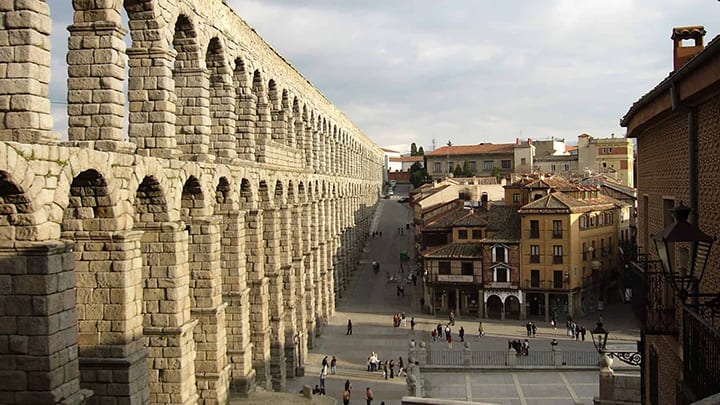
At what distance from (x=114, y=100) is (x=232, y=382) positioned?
44.1ft

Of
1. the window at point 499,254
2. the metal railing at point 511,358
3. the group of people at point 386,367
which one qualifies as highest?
the window at point 499,254

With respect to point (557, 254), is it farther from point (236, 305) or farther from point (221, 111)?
point (221, 111)

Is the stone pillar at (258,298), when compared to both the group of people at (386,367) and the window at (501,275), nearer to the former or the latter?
the group of people at (386,367)

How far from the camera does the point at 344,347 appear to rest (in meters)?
44.5

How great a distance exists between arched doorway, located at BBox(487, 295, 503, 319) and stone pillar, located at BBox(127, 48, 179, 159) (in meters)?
39.4

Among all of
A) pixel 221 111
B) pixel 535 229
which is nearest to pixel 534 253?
pixel 535 229

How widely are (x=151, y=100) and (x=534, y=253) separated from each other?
39258mm

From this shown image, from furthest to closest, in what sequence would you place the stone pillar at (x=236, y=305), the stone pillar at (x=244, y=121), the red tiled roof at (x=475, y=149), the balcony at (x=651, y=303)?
the red tiled roof at (x=475, y=149), the stone pillar at (x=244, y=121), the stone pillar at (x=236, y=305), the balcony at (x=651, y=303)

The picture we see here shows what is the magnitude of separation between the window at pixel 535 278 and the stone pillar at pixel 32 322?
145ft

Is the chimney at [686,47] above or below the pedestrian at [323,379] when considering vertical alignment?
above

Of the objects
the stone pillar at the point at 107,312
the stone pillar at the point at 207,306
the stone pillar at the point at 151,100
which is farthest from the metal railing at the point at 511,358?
the stone pillar at the point at 107,312

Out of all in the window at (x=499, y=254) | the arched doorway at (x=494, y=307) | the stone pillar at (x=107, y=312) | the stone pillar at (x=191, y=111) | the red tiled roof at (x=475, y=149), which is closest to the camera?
the stone pillar at (x=107, y=312)

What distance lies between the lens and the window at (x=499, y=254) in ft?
173

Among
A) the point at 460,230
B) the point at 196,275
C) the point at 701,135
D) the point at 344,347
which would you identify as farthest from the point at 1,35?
the point at 460,230
